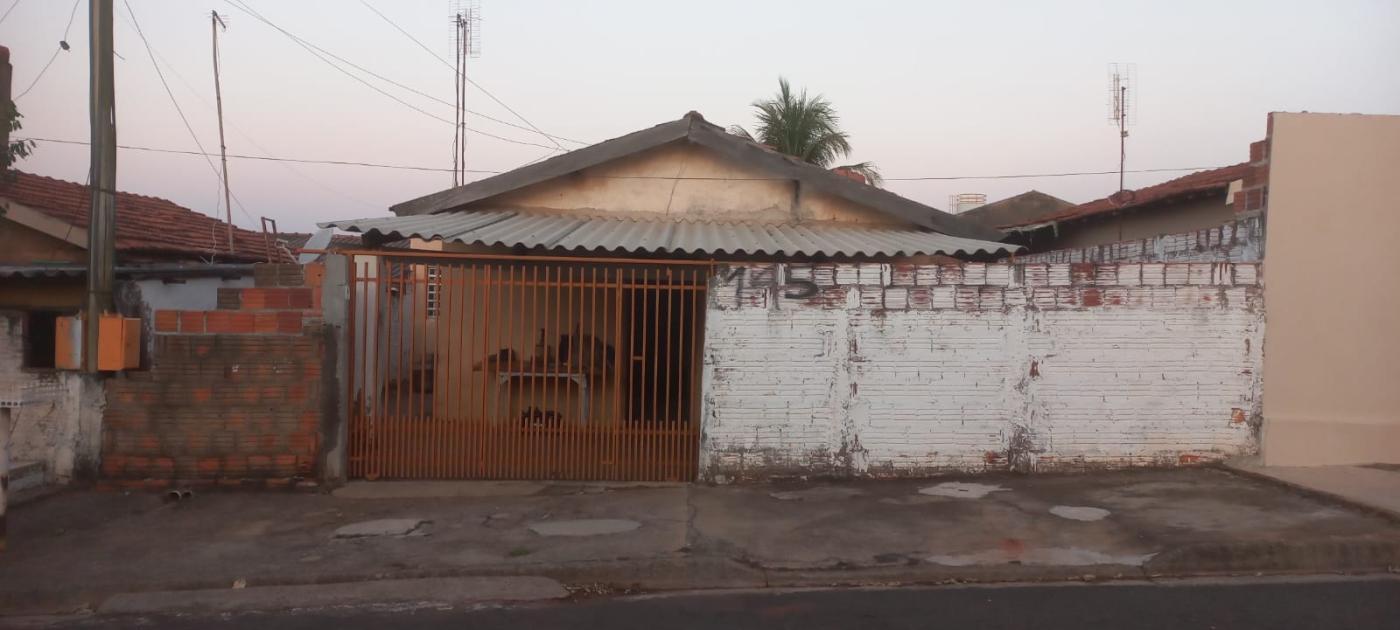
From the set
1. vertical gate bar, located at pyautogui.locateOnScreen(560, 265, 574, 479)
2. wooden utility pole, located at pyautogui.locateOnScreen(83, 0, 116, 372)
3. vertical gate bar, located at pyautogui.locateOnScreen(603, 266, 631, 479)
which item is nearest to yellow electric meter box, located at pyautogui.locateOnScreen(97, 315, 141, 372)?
wooden utility pole, located at pyautogui.locateOnScreen(83, 0, 116, 372)

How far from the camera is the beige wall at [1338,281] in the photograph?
328 inches

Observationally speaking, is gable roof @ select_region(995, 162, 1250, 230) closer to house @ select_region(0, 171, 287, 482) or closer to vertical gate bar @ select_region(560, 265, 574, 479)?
vertical gate bar @ select_region(560, 265, 574, 479)

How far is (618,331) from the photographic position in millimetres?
8211

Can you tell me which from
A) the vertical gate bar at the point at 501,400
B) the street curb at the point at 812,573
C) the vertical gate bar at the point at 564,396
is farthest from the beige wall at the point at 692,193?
the street curb at the point at 812,573

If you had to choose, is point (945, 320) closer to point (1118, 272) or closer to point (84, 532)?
point (1118, 272)

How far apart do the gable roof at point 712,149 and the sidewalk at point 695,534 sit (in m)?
3.24

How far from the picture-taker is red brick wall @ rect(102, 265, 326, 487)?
26.0 ft

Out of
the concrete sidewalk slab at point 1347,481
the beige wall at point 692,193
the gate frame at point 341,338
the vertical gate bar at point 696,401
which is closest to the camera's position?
the concrete sidewalk slab at point 1347,481

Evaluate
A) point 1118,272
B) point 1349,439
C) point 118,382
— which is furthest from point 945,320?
point 118,382

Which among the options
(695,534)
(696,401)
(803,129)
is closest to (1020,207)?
(803,129)

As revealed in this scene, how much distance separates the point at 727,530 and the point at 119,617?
3606mm

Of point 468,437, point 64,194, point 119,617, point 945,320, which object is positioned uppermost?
point 64,194

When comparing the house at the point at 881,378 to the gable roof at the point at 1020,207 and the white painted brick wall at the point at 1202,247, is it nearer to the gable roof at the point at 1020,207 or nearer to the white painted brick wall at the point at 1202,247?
the white painted brick wall at the point at 1202,247

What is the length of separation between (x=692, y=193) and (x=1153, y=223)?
5374 millimetres
